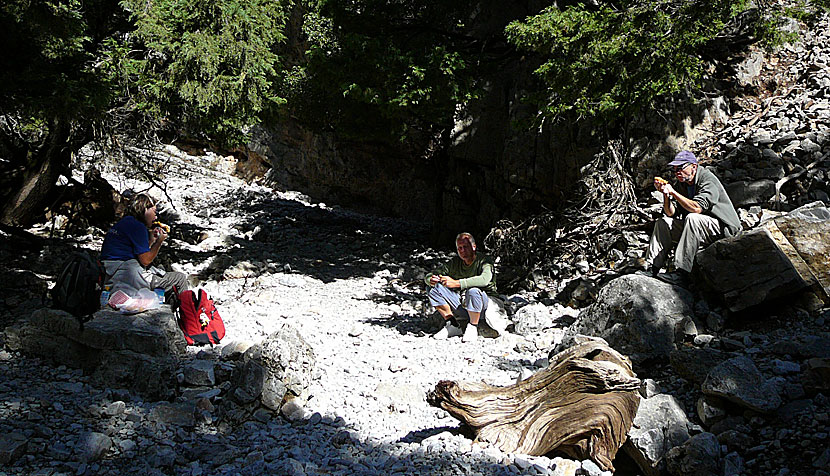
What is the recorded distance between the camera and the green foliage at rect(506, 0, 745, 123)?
642 cm

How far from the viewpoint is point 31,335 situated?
5.02 m

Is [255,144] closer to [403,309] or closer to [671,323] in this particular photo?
[403,309]

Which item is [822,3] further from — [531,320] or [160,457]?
[160,457]

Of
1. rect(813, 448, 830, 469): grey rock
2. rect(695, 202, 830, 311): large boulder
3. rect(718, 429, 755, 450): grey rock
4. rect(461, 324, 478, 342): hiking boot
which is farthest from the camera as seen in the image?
rect(461, 324, 478, 342): hiking boot

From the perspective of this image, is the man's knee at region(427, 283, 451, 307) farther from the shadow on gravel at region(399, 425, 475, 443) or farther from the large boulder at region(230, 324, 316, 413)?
the shadow on gravel at region(399, 425, 475, 443)

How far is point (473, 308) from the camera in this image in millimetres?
6406

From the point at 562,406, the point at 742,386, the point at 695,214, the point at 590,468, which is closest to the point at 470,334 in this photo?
the point at 562,406

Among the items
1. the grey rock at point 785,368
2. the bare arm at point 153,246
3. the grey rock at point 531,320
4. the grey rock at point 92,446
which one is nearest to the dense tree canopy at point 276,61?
the bare arm at point 153,246

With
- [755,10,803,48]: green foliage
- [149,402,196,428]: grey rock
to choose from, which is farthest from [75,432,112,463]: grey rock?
[755,10,803,48]: green foliage

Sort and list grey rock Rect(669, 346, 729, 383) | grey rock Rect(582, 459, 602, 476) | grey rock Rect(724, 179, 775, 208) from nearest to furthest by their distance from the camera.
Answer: grey rock Rect(582, 459, 602, 476) → grey rock Rect(669, 346, 729, 383) → grey rock Rect(724, 179, 775, 208)

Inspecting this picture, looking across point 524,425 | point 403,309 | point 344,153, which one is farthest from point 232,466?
point 344,153

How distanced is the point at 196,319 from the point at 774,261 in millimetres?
5525

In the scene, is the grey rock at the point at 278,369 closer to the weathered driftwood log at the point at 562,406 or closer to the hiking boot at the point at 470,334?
the weathered driftwood log at the point at 562,406

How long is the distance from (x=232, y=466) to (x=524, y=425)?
6.59 feet
